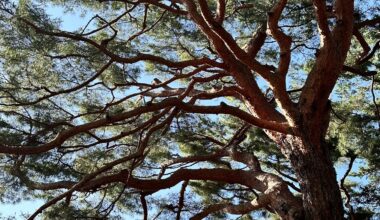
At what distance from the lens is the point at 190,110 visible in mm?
2633

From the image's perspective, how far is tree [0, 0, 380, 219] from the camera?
2.91 meters

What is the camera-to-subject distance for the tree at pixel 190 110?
114 inches

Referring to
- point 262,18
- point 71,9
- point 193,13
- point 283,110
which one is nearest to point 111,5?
point 71,9

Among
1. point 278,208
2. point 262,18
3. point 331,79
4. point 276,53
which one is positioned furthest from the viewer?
point 276,53

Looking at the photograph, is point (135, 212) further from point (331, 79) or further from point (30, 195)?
point (331, 79)

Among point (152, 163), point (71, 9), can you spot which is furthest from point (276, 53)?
point (71, 9)

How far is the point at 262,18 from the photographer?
429cm

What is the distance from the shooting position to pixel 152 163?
4.90 meters

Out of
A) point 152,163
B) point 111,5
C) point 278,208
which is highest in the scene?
point 111,5

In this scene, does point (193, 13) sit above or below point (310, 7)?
below

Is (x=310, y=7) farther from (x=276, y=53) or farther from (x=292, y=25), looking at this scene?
(x=276, y=53)

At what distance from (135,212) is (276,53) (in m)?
2.07

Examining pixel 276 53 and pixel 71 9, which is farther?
pixel 276 53

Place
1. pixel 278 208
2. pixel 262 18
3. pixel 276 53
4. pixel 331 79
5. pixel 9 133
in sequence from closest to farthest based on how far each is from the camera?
pixel 278 208, pixel 331 79, pixel 9 133, pixel 262 18, pixel 276 53
